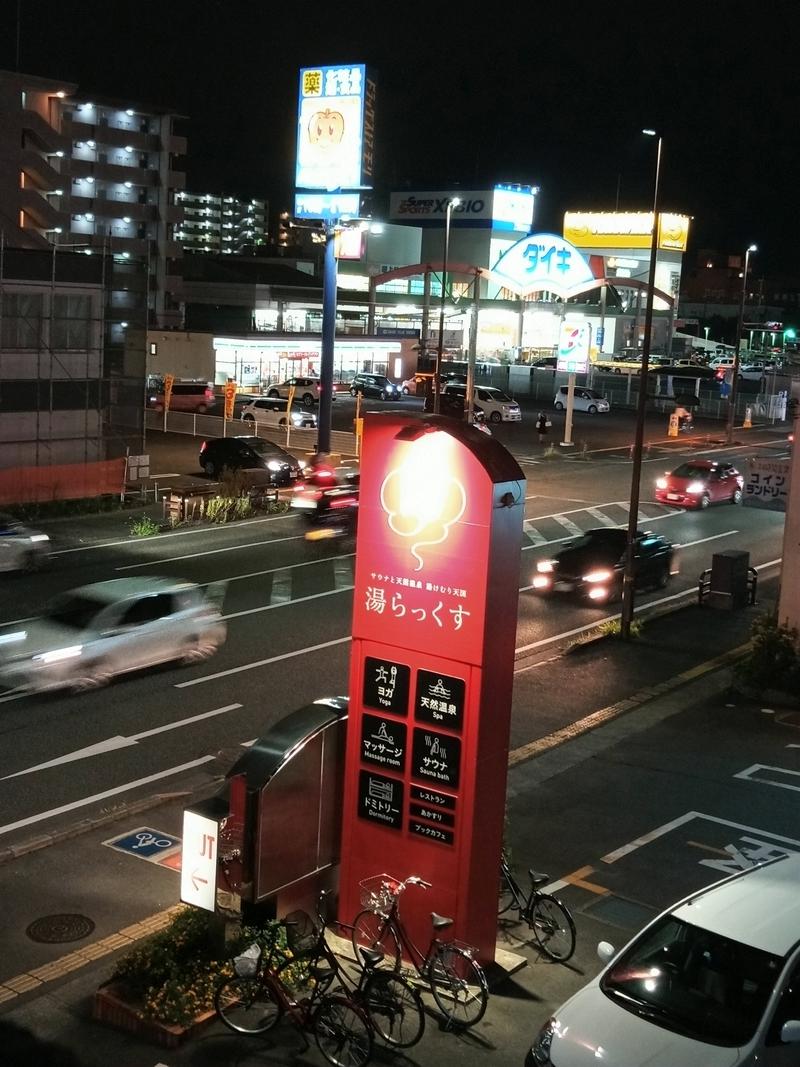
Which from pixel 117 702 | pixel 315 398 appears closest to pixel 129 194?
pixel 315 398

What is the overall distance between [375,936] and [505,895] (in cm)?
181

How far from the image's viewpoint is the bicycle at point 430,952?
8.91m

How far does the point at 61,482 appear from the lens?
33.8m

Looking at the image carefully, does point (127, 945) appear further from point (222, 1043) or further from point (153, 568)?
point (153, 568)

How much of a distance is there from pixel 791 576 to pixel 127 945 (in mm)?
12427

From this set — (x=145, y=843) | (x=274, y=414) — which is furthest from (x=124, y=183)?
(x=145, y=843)

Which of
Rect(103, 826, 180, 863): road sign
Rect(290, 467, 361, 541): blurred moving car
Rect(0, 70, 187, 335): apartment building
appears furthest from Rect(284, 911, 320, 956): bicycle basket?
Rect(0, 70, 187, 335): apartment building

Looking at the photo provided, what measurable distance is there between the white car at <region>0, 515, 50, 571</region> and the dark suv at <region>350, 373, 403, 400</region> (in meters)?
41.5

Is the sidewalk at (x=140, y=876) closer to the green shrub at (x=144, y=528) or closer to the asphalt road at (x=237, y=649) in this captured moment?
the asphalt road at (x=237, y=649)

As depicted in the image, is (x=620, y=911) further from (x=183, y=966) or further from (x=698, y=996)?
(x=183, y=966)

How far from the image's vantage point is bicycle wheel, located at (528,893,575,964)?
10.1 meters

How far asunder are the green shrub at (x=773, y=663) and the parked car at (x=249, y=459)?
20.1 meters

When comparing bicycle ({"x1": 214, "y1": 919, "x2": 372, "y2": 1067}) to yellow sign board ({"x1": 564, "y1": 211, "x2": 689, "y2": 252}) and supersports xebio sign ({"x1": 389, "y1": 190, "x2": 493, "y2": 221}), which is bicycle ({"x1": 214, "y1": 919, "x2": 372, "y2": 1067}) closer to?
supersports xebio sign ({"x1": 389, "y1": 190, "x2": 493, "y2": 221})

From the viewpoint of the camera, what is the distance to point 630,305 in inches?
3954
